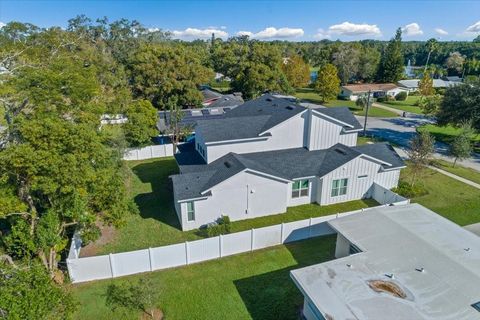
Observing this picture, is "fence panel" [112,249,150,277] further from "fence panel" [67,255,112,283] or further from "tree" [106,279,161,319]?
"tree" [106,279,161,319]

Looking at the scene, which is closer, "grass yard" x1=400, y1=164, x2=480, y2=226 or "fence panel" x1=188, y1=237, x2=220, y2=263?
"fence panel" x1=188, y1=237, x2=220, y2=263

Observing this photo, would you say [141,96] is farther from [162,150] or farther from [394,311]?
[394,311]

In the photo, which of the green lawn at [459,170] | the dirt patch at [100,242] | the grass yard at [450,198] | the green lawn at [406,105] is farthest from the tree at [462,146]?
the dirt patch at [100,242]

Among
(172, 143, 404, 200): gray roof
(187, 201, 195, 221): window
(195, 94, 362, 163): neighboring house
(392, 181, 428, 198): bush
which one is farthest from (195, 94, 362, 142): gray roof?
(187, 201, 195, 221): window

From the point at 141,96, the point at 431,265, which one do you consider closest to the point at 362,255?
the point at 431,265

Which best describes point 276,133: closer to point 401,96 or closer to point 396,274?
point 396,274
